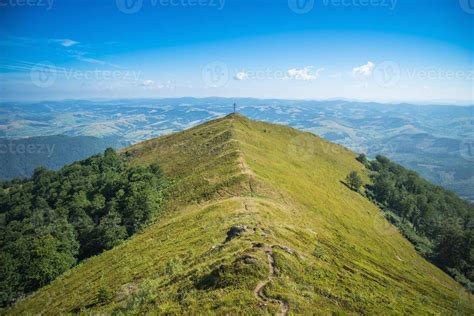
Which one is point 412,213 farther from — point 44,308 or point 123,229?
point 44,308

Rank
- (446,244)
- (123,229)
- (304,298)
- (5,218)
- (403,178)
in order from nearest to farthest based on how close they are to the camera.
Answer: (304,298) → (123,229) → (446,244) → (5,218) → (403,178)

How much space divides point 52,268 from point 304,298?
167 feet

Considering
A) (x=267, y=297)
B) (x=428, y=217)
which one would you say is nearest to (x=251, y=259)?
(x=267, y=297)

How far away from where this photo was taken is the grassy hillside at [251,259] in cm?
2059

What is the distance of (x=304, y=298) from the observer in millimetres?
19656

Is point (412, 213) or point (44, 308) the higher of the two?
point (44, 308)

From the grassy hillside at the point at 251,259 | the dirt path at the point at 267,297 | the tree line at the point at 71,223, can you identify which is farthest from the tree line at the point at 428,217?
the tree line at the point at 71,223

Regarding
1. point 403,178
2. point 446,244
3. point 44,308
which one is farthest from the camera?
point 403,178

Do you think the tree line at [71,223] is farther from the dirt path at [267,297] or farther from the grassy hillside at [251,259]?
the dirt path at [267,297]

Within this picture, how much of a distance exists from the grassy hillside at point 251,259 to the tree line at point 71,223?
5993 mm

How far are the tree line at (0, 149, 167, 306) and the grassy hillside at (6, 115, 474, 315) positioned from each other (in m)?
5.99

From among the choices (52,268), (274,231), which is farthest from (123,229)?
(274,231)

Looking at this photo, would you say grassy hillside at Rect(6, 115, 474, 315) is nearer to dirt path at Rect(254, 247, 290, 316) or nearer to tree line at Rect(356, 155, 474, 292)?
dirt path at Rect(254, 247, 290, 316)

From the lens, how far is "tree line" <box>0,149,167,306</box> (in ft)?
165
